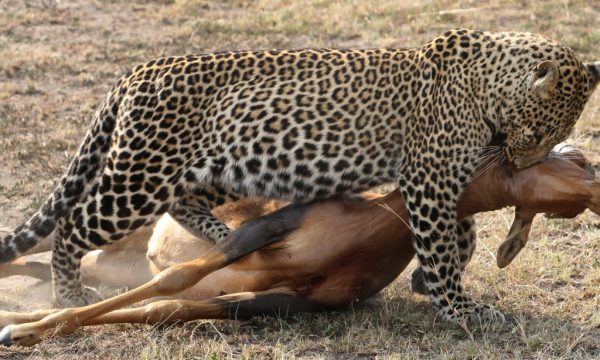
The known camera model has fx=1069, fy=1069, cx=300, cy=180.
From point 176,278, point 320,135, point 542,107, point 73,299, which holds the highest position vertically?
point 542,107

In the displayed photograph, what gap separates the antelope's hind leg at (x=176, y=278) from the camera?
6902 mm

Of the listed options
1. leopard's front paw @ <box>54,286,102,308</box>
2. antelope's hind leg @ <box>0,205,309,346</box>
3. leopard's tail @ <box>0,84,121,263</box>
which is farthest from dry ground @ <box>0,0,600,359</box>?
leopard's tail @ <box>0,84,121,263</box>

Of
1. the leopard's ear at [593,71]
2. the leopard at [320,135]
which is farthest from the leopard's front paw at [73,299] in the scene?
the leopard's ear at [593,71]

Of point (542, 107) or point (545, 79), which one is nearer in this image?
point (545, 79)

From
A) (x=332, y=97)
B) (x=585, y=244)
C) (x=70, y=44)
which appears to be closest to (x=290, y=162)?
(x=332, y=97)

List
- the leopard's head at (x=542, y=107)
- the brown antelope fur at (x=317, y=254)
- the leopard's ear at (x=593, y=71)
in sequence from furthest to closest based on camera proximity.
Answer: the leopard's ear at (x=593, y=71)
the leopard's head at (x=542, y=107)
the brown antelope fur at (x=317, y=254)

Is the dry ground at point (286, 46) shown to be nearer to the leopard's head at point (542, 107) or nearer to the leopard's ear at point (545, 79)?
the leopard's head at point (542, 107)

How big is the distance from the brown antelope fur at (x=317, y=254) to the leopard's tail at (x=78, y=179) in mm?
1042

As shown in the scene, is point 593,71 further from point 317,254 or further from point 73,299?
point 73,299

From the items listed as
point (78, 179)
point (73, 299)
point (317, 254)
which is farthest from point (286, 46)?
point (317, 254)

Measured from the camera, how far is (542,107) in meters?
7.30

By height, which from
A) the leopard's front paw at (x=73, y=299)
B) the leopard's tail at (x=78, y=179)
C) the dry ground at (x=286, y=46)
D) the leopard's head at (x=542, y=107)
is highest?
the leopard's head at (x=542, y=107)

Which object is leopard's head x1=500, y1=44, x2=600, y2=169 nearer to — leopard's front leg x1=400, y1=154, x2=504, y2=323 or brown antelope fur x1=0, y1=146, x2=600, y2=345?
brown antelope fur x1=0, y1=146, x2=600, y2=345

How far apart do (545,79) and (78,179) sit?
351 cm
